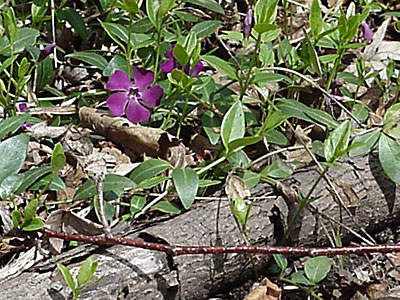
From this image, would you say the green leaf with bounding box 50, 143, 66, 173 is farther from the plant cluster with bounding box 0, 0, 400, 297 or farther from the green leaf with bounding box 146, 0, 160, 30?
the green leaf with bounding box 146, 0, 160, 30

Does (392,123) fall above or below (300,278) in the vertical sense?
above

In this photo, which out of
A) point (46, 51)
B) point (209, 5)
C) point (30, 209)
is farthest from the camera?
point (209, 5)

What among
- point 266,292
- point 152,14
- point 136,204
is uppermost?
point 152,14

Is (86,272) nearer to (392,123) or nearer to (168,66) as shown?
(168,66)

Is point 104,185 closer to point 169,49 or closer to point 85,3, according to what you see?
point 169,49

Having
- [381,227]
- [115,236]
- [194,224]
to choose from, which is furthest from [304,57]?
[115,236]

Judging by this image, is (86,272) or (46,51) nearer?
(86,272)

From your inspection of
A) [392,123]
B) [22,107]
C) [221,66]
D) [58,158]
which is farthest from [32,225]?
[392,123]
